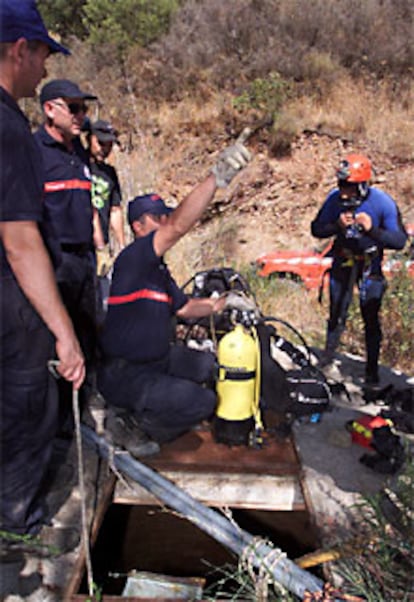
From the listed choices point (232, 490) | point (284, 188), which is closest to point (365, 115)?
point (284, 188)

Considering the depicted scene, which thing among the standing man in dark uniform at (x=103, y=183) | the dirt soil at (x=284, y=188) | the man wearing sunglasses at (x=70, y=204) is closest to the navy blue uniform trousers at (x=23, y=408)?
the man wearing sunglasses at (x=70, y=204)

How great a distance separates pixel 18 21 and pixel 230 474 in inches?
98.9

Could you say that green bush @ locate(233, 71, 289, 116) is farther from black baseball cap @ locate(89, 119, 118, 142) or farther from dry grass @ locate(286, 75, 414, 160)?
black baseball cap @ locate(89, 119, 118, 142)

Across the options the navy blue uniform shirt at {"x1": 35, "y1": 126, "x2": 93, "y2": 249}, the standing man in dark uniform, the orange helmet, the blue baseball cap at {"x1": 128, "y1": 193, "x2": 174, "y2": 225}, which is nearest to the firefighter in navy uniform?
the orange helmet

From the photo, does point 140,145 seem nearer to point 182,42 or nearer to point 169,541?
point 182,42

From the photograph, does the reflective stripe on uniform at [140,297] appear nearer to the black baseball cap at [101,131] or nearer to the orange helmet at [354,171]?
the orange helmet at [354,171]

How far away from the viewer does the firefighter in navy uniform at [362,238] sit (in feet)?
12.9

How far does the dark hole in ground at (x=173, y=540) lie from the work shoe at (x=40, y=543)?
30 cm

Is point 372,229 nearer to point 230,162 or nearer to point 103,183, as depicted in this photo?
point 230,162

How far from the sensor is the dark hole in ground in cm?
276

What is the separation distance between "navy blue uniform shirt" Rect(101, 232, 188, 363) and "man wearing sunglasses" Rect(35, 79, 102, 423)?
349mm

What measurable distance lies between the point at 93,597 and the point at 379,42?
13446 millimetres

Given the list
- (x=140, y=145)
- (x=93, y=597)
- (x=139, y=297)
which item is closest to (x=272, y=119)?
(x=140, y=145)

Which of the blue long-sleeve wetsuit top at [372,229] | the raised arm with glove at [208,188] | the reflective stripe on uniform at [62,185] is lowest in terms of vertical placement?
the blue long-sleeve wetsuit top at [372,229]
